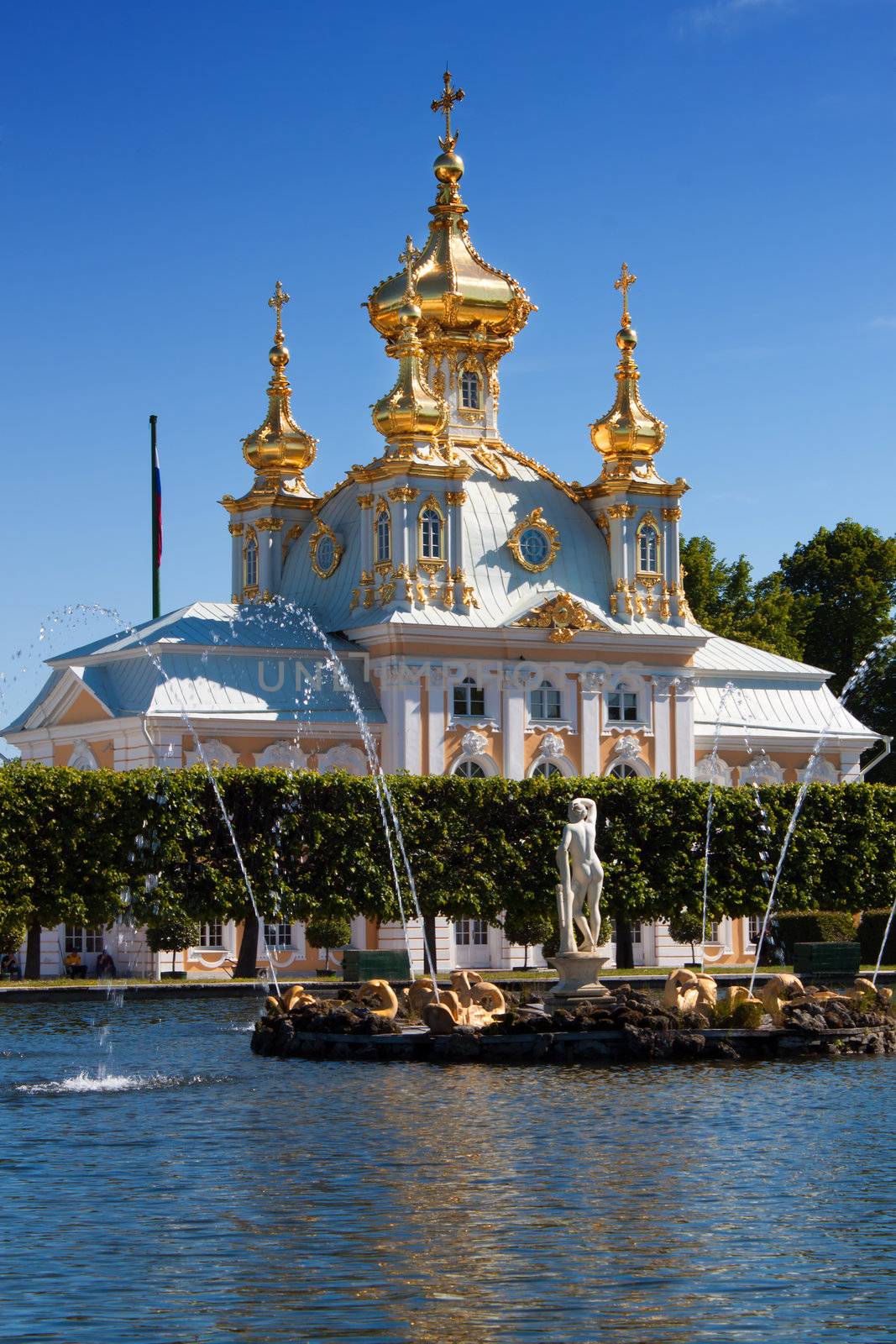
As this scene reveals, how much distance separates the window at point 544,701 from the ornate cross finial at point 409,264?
471 inches

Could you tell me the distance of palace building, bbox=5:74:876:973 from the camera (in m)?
60.7

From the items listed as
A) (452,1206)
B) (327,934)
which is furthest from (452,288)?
(452,1206)

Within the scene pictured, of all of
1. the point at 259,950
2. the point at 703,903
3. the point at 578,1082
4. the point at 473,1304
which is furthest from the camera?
the point at 259,950

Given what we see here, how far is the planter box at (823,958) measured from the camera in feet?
151

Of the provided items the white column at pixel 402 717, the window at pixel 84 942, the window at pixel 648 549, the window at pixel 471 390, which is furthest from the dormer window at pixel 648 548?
the window at pixel 84 942

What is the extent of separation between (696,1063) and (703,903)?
83.5 ft

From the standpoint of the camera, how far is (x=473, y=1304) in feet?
49.2

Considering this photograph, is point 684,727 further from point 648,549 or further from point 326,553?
point 326,553

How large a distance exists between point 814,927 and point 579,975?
22287 millimetres

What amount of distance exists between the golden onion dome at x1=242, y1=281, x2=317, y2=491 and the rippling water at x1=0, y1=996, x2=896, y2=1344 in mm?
43940

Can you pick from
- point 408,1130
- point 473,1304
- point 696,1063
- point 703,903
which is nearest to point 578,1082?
point 696,1063

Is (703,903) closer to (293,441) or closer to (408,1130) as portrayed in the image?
(293,441)

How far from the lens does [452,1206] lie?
1839 centimetres

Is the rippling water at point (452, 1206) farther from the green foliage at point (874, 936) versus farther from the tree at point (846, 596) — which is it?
the tree at point (846, 596)
